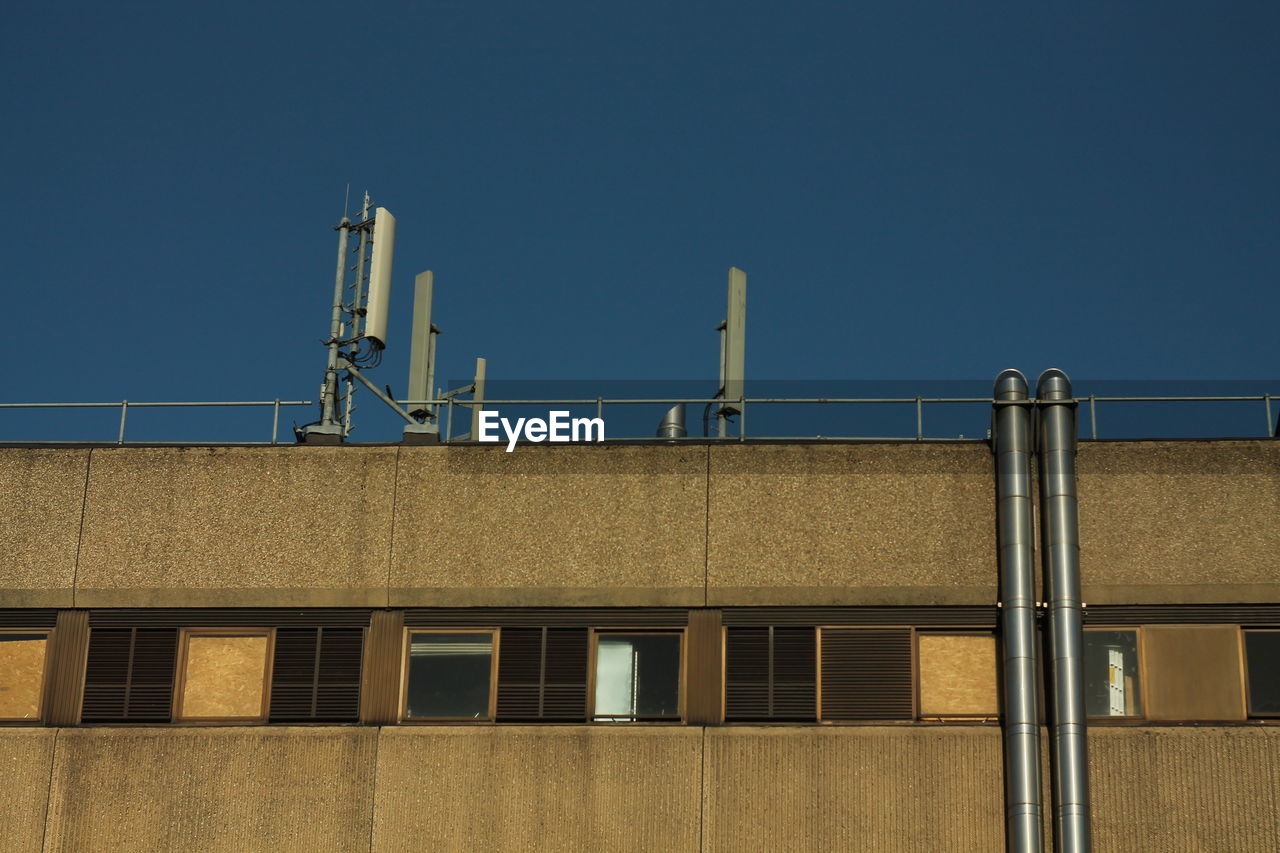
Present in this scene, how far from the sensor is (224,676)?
28.1 meters

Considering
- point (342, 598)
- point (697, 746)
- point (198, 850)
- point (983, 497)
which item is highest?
point (983, 497)

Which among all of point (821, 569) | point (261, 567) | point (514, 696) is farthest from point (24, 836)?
point (821, 569)

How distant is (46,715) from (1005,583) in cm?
1525

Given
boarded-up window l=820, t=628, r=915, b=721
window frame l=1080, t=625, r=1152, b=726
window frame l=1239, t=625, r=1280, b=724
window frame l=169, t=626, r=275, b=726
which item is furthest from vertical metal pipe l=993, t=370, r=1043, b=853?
window frame l=169, t=626, r=275, b=726

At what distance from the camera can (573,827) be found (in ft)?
87.1

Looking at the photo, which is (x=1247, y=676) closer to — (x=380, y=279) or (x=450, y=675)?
(x=450, y=675)

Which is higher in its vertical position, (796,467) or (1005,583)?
(796,467)

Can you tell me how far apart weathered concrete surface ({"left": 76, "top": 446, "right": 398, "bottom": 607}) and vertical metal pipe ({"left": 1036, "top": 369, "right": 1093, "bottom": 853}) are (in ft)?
34.1

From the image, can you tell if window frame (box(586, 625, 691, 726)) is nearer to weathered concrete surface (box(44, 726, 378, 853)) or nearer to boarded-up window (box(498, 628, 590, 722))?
boarded-up window (box(498, 628, 590, 722))

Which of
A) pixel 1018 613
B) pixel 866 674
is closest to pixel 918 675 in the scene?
pixel 866 674

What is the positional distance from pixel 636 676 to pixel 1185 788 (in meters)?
8.37

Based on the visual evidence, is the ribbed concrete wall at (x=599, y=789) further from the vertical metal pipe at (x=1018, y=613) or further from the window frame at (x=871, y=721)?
the vertical metal pipe at (x=1018, y=613)

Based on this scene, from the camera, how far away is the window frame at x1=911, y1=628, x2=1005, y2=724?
26.9 metres

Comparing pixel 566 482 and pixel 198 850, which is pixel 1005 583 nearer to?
pixel 566 482
